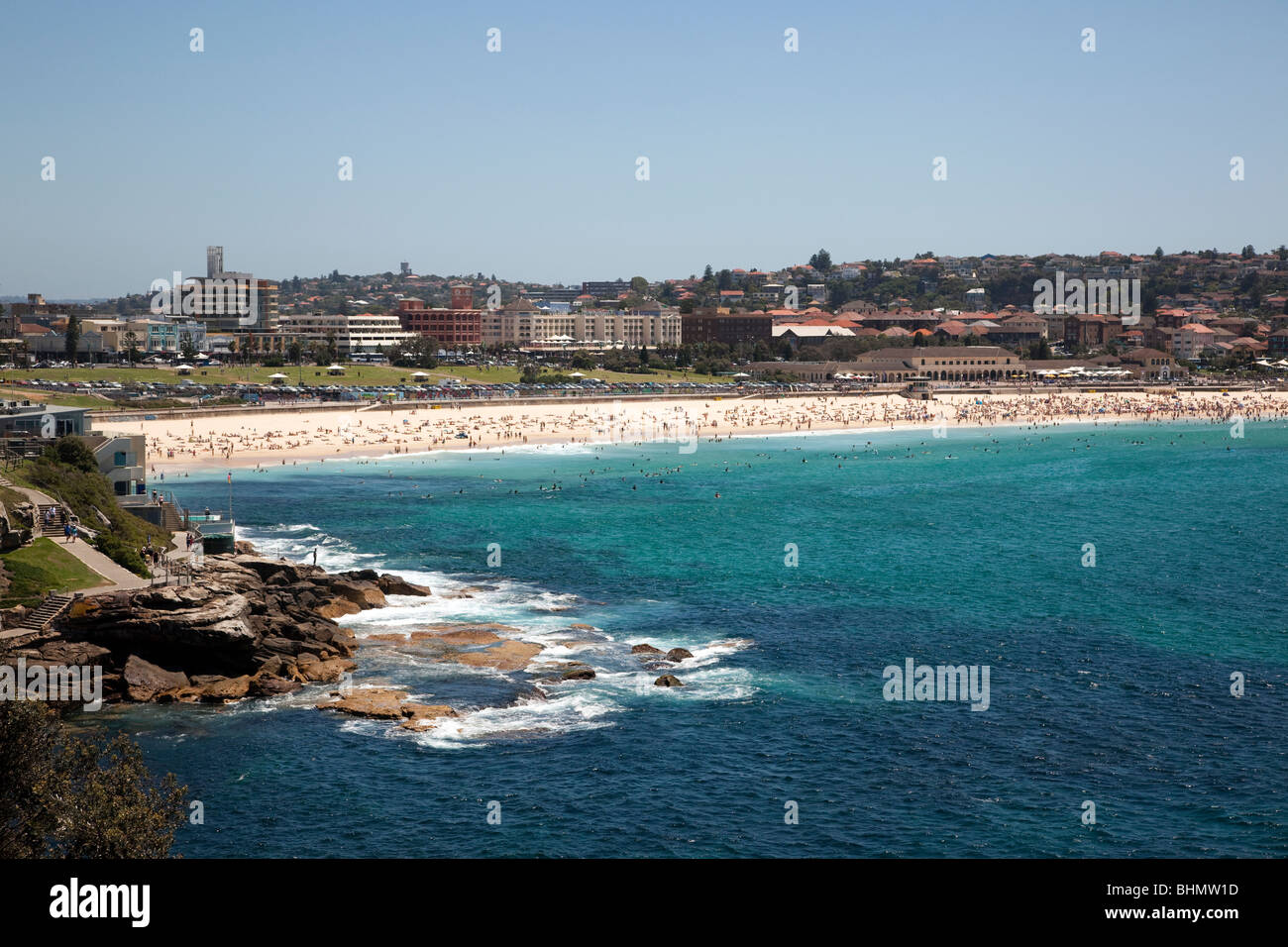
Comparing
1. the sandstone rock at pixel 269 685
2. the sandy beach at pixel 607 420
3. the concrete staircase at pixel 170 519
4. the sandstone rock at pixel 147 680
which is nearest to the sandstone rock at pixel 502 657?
the sandstone rock at pixel 269 685

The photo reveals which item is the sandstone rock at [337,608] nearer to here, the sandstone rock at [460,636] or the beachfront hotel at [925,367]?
the sandstone rock at [460,636]

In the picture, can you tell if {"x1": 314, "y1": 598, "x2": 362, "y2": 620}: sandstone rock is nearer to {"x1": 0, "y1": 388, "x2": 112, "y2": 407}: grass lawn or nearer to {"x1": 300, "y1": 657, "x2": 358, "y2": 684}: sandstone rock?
{"x1": 300, "y1": 657, "x2": 358, "y2": 684}: sandstone rock

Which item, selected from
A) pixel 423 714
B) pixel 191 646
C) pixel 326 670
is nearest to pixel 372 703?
pixel 423 714

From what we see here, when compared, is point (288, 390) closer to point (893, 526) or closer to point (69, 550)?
point (893, 526)

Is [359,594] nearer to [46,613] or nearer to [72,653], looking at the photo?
[46,613]

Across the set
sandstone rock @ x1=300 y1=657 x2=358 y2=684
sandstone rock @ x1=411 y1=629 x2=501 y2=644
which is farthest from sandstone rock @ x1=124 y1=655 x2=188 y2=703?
sandstone rock @ x1=411 y1=629 x2=501 y2=644
